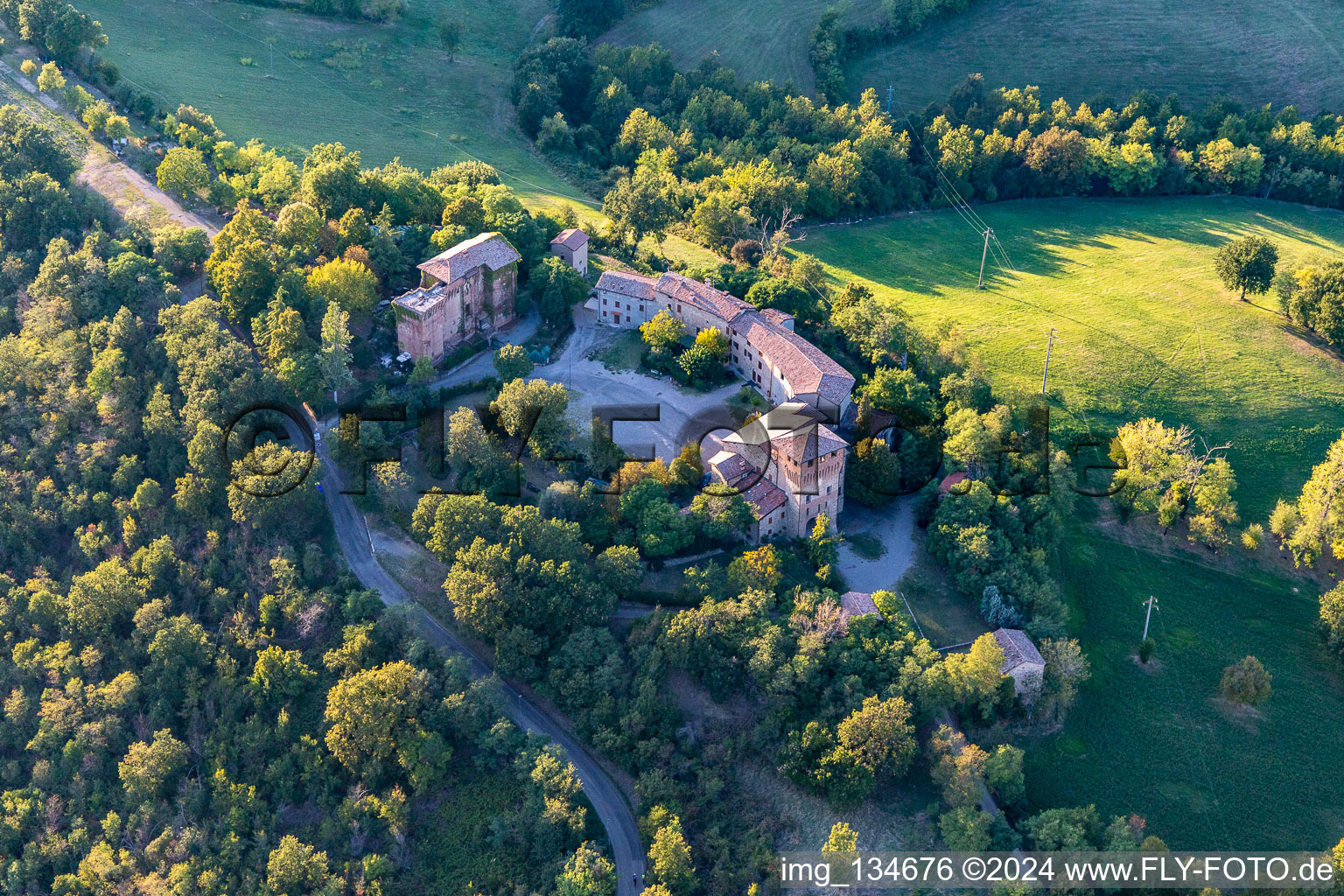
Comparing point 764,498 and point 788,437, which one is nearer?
point 788,437

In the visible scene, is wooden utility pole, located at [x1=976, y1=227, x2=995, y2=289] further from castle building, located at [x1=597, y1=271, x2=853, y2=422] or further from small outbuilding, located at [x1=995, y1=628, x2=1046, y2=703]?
small outbuilding, located at [x1=995, y1=628, x2=1046, y2=703]

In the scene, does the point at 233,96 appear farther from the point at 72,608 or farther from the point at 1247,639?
the point at 1247,639

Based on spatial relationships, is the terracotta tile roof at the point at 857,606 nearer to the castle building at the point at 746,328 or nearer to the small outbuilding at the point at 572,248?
the castle building at the point at 746,328

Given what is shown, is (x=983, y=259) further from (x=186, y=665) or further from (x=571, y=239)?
(x=186, y=665)

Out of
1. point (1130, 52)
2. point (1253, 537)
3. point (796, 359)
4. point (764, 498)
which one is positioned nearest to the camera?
point (764, 498)

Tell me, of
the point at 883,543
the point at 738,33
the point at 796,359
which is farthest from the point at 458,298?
the point at 738,33

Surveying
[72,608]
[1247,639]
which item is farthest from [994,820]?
[72,608]

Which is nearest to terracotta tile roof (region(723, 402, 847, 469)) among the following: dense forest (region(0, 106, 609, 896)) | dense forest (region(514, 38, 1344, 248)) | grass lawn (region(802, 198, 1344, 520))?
grass lawn (region(802, 198, 1344, 520))
